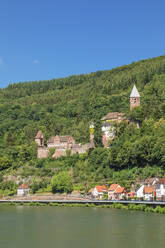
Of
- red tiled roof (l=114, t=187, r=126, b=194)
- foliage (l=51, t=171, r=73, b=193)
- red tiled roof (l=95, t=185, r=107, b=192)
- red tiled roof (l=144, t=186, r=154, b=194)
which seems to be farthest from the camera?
foliage (l=51, t=171, r=73, b=193)

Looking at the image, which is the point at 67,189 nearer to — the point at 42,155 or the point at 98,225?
the point at 42,155

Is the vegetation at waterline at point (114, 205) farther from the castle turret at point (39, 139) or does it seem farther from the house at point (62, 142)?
the castle turret at point (39, 139)

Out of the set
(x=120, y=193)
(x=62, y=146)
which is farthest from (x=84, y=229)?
(x=62, y=146)

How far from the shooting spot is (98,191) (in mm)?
56125

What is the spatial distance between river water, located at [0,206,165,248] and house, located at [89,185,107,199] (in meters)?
8.32

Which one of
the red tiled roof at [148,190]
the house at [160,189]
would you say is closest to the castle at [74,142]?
the red tiled roof at [148,190]

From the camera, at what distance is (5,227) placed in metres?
38.5

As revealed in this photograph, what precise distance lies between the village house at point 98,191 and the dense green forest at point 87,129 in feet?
9.80

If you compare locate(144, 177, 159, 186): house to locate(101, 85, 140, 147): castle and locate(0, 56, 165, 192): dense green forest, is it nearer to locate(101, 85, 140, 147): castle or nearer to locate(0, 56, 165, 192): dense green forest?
locate(0, 56, 165, 192): dense green forest

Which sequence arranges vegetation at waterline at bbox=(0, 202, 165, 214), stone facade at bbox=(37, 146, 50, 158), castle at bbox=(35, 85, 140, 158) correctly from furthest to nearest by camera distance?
stone facade at bbox=(37, 146, 50, 158), castle at bbox=(35, 85, 140, 158), vegetation at waterline at bbox=(0, 202, 165, 214)

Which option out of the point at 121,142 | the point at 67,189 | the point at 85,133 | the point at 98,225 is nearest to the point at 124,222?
the point at 98,225

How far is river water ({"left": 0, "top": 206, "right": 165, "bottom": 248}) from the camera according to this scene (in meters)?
29.9

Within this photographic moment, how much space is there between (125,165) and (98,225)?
1001 inches

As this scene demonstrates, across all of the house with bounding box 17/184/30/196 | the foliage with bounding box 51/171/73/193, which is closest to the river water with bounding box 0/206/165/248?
the foliage with bounding box 51/171/73/193
